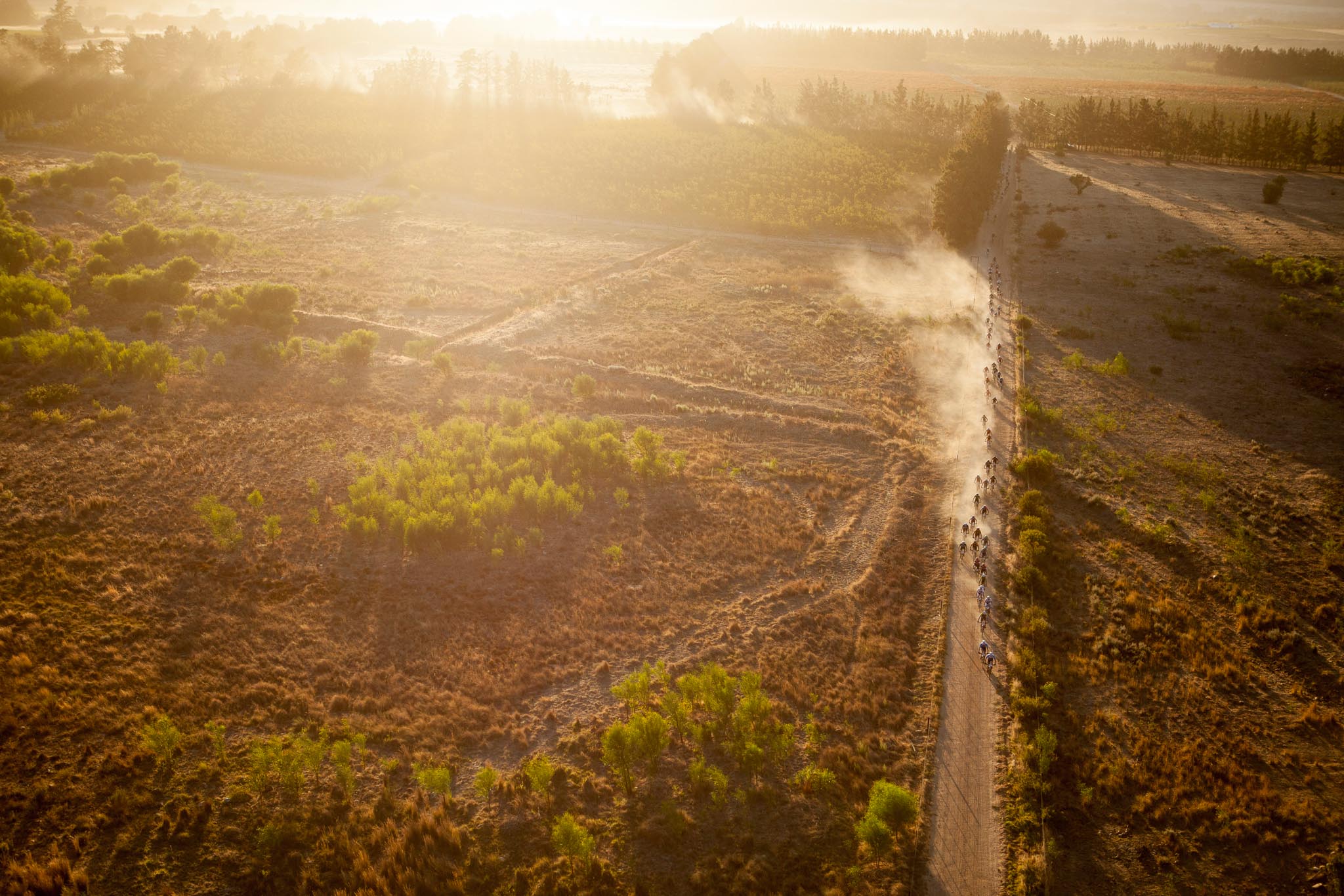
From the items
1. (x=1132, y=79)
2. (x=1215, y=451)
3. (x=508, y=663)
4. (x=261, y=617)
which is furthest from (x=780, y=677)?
(x=1132, y=79)

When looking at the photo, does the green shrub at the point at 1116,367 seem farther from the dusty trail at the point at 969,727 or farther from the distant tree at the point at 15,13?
the distant tree at the point at 15,13

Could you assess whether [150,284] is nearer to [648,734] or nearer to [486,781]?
[486,781]

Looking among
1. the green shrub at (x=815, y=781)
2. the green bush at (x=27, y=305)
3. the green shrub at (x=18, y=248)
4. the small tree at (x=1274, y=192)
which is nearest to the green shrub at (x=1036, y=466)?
the green shrub at (x=815, y=781)

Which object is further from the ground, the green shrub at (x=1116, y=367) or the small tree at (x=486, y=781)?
the green shrub at (x=1116, y=367)

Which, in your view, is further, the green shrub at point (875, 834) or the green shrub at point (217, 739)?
the green shrub at point (217, 739)

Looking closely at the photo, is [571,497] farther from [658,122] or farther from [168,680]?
[658,122]

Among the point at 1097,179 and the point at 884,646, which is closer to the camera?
the point at 884,646

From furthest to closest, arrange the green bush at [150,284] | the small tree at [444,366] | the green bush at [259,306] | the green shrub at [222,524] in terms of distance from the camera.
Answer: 1. the green bush at [150,284]
2. the green bush at [259,306]
3. the small tree at [444,366]
4. the green shrub at [222,524]
